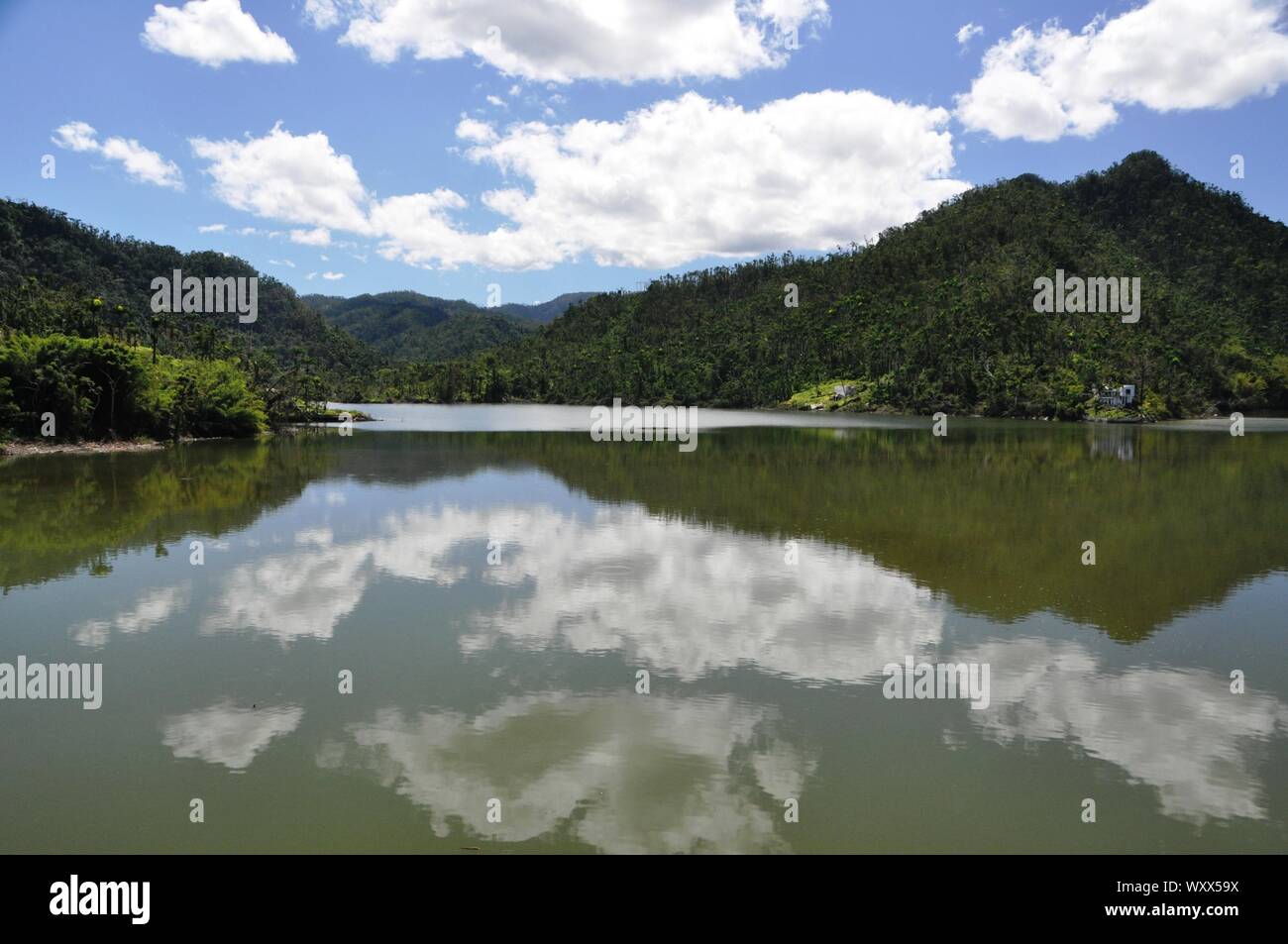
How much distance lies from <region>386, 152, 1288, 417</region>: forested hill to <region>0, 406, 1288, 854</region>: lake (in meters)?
93.2

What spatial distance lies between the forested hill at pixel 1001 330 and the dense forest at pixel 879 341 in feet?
1.56

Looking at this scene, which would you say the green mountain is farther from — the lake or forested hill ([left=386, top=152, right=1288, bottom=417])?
forested hill ([left=386, top=152, right=1288, bottom=417])

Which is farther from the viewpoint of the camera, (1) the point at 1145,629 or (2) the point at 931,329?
(2) the point at 931,329

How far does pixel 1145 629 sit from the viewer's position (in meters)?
13.3

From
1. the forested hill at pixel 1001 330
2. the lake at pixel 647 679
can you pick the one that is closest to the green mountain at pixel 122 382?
the lake at pixel 647 679

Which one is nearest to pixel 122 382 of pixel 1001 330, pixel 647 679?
pixel 647 679

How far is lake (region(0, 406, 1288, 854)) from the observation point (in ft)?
24.7

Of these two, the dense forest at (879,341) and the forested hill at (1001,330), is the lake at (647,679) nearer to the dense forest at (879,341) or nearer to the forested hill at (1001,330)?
the dense forest at (879,341)

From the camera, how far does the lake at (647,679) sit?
7.52 metres

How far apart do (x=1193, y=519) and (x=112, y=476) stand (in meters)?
41.3

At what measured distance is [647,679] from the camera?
10.9 metres

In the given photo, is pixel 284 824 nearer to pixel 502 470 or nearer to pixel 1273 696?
pixel 1273 696

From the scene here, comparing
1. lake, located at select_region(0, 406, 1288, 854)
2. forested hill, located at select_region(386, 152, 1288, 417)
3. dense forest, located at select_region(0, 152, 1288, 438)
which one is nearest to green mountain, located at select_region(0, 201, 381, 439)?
dense forest, located at select_region(0, 152, 1288, 438)
